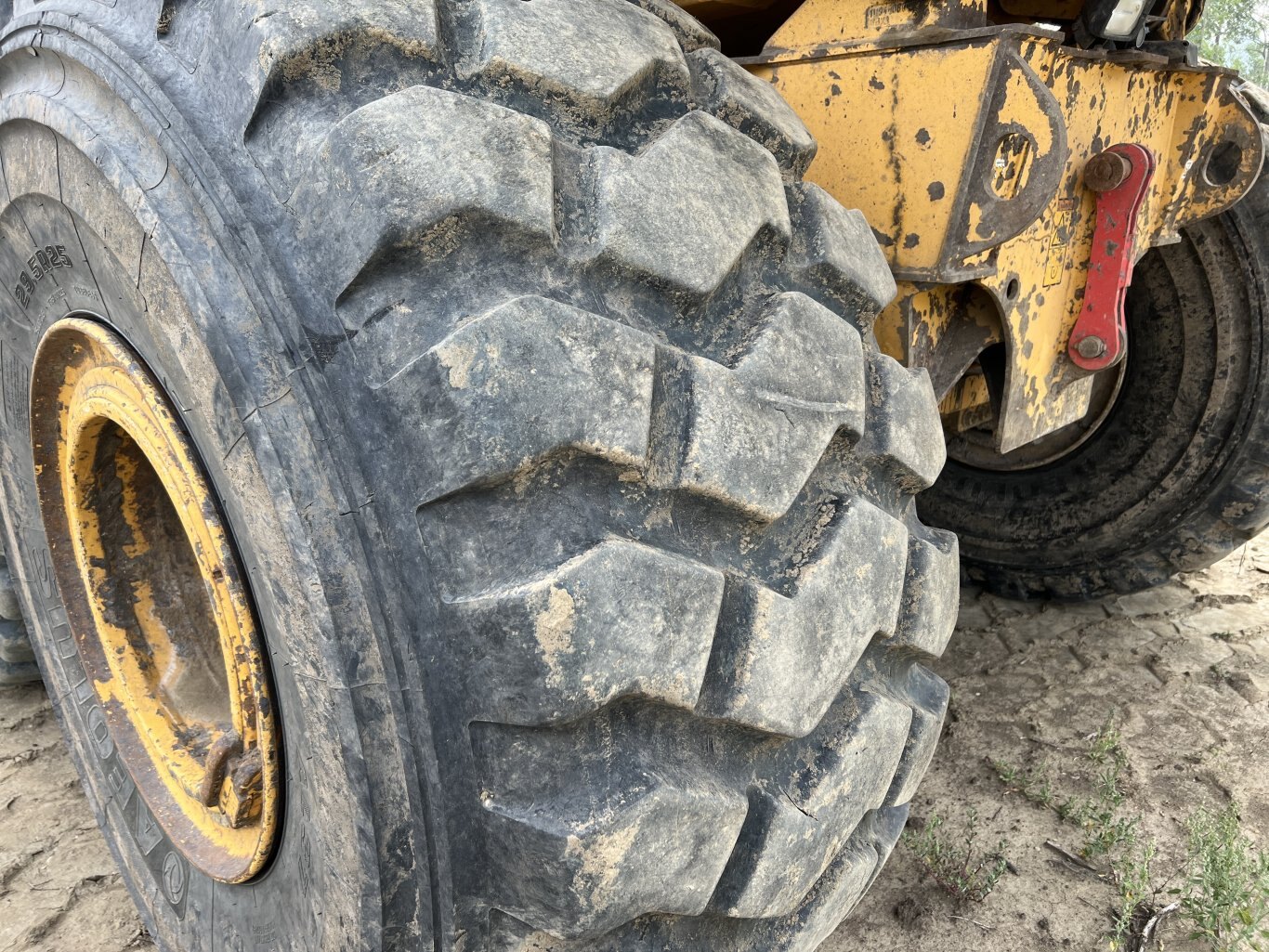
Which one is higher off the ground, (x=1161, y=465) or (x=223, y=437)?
(x=223, y=437)

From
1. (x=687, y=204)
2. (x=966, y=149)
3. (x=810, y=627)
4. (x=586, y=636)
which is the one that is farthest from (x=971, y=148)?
(x=586, y=636)

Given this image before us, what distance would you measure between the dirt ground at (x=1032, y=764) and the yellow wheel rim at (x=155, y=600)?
0.41 meters

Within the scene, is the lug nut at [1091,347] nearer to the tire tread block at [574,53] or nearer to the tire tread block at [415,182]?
the tire tread block at [574,53]

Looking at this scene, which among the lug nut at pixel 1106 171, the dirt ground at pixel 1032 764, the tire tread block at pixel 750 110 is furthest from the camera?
the dirt ground at pixel 1032 764

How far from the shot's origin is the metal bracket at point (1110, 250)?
127 centimetres

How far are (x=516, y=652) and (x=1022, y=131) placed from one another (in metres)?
0.80

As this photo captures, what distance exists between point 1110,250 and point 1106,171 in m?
0.11

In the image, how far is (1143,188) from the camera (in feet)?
4.17

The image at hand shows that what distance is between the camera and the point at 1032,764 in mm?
1783

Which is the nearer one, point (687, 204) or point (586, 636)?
point (586, 636)

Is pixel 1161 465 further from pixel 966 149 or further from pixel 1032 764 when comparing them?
pixel 966 149

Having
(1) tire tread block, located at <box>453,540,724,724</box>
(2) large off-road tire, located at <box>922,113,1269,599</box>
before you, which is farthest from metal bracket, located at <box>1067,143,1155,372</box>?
(1) tire tread block, located at <box>453,540,724,724</box>

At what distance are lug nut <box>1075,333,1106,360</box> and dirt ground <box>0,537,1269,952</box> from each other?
81 cm

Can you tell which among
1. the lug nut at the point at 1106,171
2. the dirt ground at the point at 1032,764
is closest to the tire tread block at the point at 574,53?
the lug nut at the point at 1106,171
